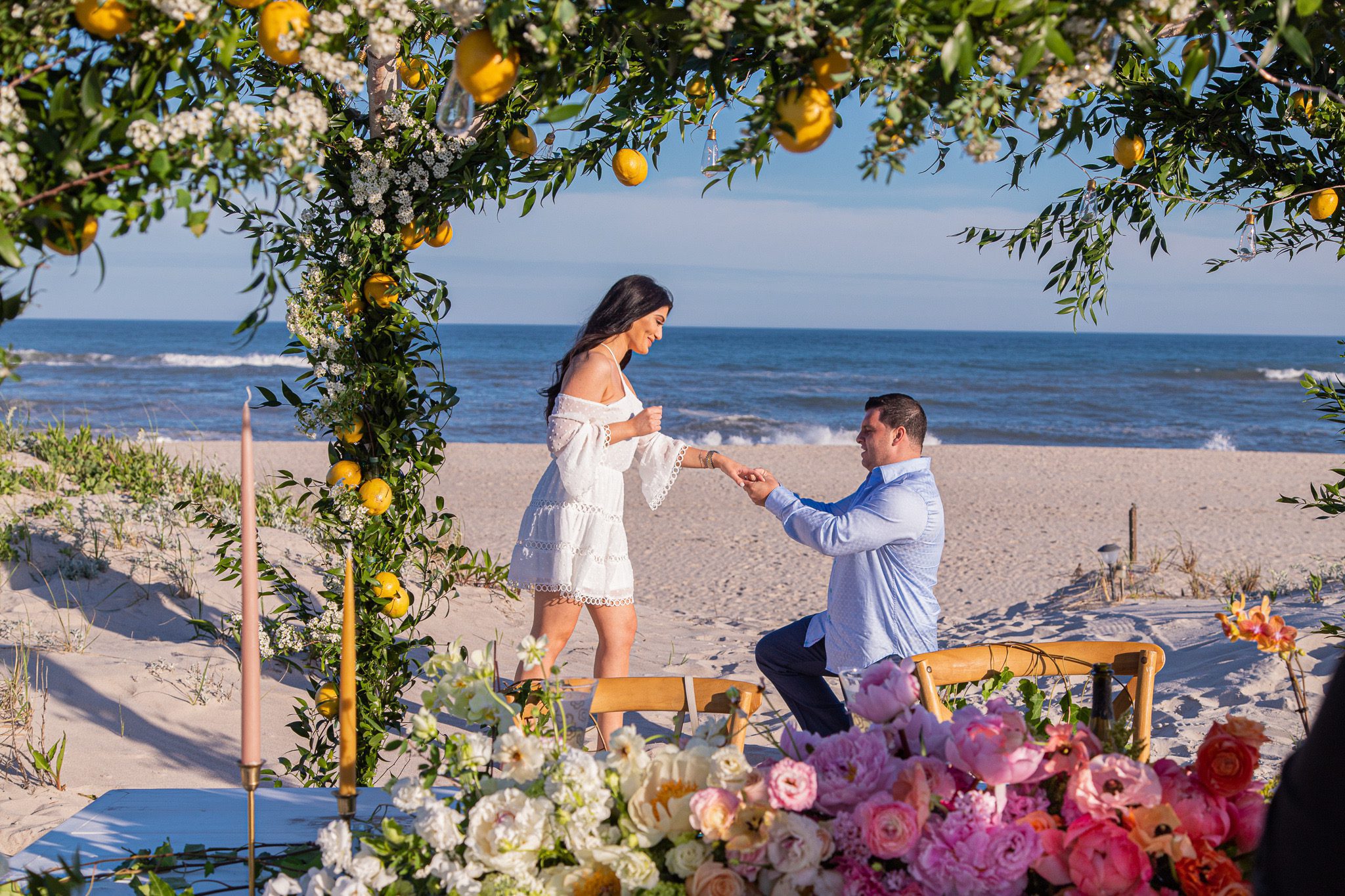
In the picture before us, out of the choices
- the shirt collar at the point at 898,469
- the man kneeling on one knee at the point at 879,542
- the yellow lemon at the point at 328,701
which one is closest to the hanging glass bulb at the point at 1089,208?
the man kneeling on one knee at the point at 879,542

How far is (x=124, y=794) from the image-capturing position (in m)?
2.12

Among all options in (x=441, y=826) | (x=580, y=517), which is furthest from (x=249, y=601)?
(x=580, y=517)

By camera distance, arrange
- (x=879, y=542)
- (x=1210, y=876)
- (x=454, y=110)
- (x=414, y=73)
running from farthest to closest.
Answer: (x=879, y=542) < (x=414, y=73) < (x=454, y=110) < (x=1210, y=876)

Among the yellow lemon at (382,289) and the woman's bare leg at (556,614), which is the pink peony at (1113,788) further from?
the woman's bare leg at (556,614)

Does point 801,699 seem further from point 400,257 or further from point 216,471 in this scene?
point 216,471

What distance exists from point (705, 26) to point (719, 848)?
3.07 feet

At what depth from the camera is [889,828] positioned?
1066 mm

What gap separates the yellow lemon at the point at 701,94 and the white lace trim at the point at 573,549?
191 cm

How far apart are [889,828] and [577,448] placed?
2.70 metres

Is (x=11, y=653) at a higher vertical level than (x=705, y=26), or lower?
lower

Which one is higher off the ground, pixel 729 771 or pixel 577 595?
pixel 729 771

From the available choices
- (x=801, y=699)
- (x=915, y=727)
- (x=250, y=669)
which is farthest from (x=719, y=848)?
(x=801, y=699)

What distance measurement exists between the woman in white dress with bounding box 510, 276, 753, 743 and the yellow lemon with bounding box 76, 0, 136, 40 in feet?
8.20

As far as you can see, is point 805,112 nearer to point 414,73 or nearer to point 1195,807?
point 1195,807
